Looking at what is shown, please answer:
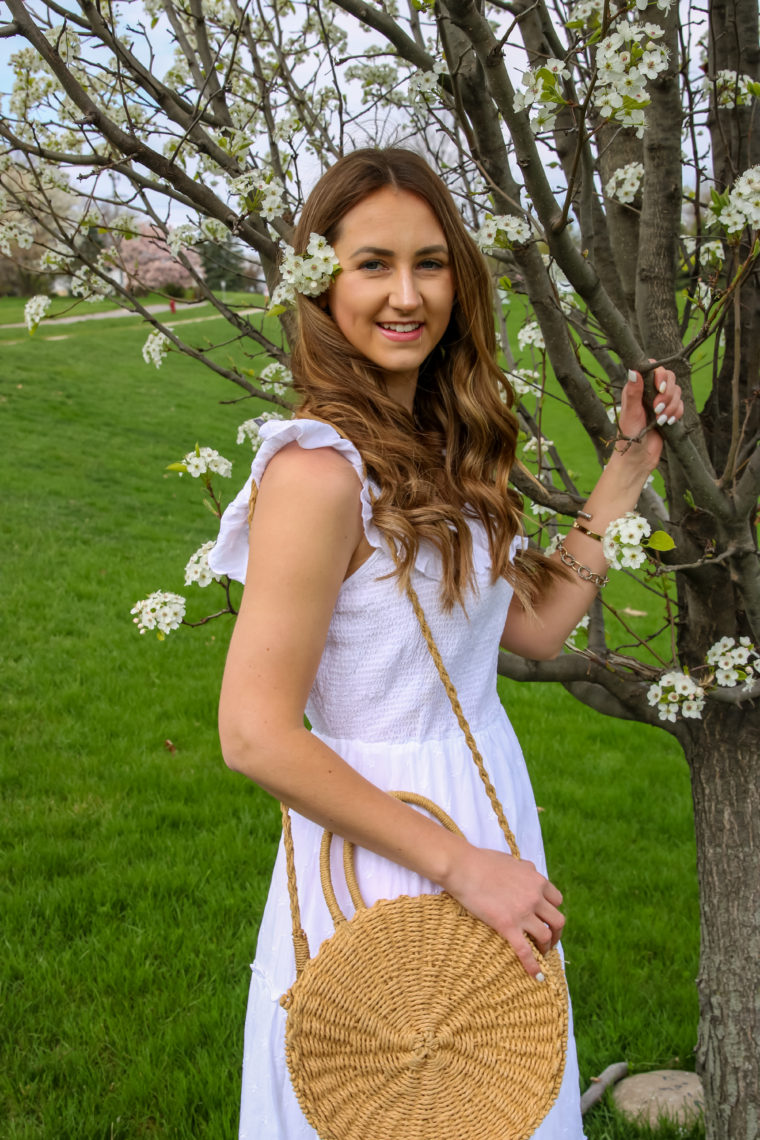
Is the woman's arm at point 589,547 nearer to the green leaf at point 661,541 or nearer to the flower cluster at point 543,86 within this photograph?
the green leaf at point 661,541

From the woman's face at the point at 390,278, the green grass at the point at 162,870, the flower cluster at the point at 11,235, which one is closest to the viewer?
the woman's face at the point at 390,278

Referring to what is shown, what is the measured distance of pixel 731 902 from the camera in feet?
6.91

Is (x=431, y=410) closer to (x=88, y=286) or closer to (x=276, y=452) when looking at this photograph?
(x=276, y=452)

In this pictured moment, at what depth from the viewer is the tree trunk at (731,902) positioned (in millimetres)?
2080

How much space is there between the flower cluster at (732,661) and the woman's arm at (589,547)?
0.37 meters

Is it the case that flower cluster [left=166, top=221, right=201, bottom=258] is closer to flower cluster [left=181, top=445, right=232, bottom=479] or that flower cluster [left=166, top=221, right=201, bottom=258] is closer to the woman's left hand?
flower cluster [left=181, top=445, right=232, bottom=479]

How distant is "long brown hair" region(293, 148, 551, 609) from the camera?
141 centimetres

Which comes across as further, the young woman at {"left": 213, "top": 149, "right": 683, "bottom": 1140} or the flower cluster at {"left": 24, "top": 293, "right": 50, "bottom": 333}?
the flower cluster at {"left": 24, "top": 293, "right": 50, "bottom": 333}

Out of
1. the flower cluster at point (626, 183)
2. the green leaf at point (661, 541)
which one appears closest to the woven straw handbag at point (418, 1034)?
the green leaf at point (661, 541)

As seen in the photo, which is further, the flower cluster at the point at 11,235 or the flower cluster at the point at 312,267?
the flower cluster at the point at 11,235

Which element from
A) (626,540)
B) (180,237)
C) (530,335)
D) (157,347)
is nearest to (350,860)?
(626,540)

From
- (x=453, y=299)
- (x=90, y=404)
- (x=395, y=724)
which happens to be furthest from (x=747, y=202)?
(x=90, y=404)

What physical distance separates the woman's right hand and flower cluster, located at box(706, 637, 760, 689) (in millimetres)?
868

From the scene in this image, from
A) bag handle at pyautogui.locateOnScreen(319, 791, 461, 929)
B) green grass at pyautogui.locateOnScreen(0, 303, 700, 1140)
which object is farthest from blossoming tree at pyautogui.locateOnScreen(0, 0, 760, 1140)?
green grass at pyautogui.locateOnScreen(0, 303, 700, 1140)
